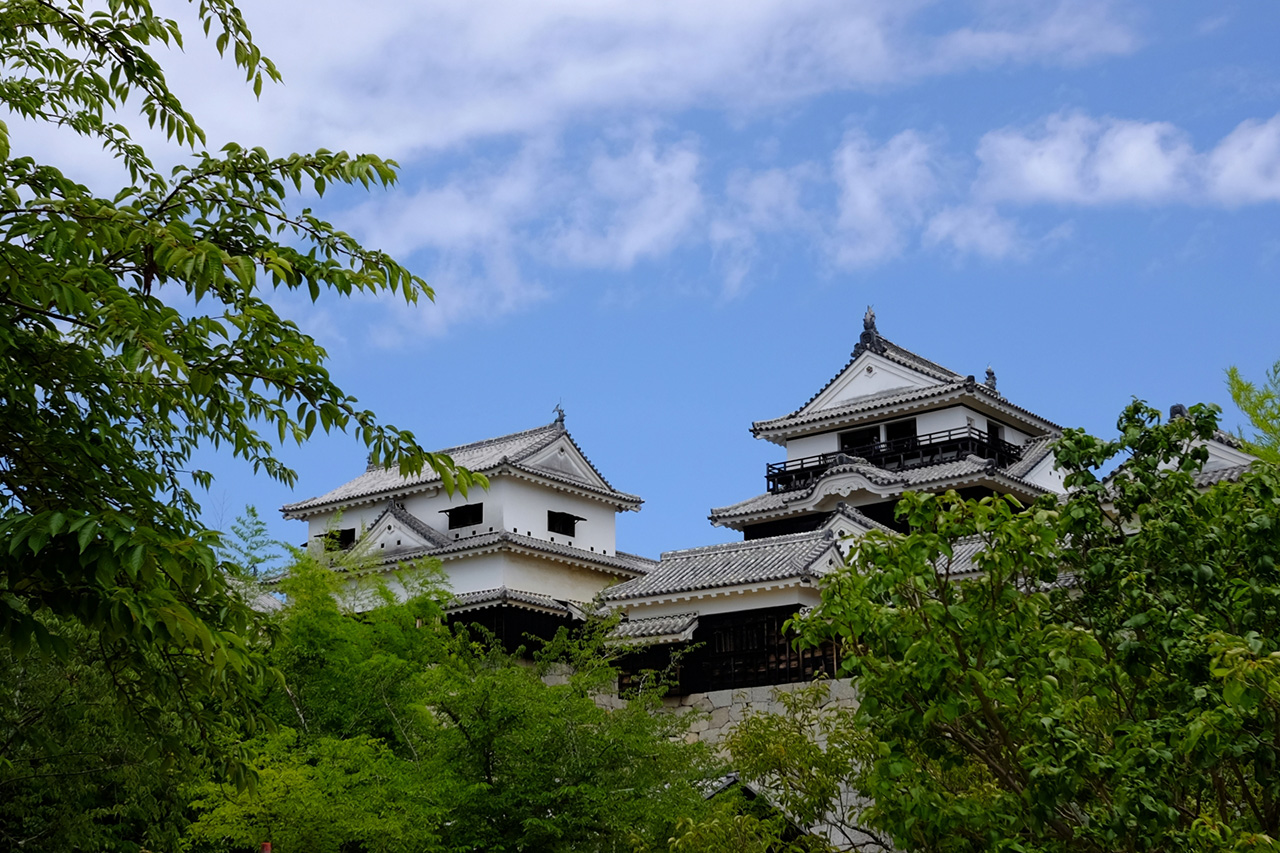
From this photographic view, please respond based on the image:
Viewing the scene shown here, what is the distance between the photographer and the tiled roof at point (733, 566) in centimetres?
2483

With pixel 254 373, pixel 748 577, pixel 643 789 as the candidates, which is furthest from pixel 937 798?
pixel 748 577

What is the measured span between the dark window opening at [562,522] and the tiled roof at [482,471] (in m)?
0.87

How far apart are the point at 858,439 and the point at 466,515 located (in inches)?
414

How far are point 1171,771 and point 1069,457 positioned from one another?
2037mm

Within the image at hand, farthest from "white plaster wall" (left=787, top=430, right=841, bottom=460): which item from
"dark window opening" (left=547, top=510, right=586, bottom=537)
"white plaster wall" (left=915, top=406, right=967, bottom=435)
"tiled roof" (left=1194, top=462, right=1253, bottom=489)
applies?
"tiled roof" (left=1194, top=462, right=1253, bottom=489)

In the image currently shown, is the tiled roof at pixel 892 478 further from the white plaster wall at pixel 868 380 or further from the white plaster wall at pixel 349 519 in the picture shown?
the white plaster wall at pixel 349 519

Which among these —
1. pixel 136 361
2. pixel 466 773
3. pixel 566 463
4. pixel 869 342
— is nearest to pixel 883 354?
pixel 869 342

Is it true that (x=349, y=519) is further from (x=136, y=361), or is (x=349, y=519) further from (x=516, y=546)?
(x=136, y=361)

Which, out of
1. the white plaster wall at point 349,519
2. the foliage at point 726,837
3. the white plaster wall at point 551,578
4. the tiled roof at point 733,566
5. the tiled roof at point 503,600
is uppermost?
the white plaster wall at point 349,519

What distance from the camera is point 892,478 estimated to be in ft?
98.7

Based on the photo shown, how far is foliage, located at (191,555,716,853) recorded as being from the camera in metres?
14.6

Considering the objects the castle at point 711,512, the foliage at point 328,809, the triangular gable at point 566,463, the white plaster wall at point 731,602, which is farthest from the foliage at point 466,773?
the triangular gable at point 566,463

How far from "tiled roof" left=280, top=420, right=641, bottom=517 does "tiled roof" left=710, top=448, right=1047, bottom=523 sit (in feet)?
13.9

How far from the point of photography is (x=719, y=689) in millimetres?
25016
